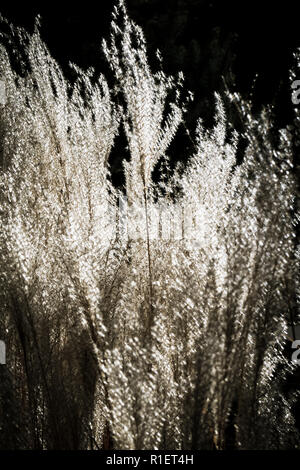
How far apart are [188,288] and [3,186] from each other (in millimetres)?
455

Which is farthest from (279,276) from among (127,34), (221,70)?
(221,70)

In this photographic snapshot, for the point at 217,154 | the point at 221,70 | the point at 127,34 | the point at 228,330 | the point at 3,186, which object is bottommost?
the point at 228,330

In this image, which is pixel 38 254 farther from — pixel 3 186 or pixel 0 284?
pixel 3 186

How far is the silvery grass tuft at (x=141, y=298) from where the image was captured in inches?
21.1

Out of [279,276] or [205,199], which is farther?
[205,199]

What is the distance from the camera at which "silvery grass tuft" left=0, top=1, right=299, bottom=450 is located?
537 millimetres

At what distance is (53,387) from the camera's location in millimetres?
661

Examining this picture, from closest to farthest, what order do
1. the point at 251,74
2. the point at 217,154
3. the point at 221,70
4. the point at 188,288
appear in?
the point at 188,288, the point at 217,154, the point at 251,74, the point at 221,70

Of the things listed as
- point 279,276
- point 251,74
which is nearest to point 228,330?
point 279,276

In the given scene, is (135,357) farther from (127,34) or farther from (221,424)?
(127,34)

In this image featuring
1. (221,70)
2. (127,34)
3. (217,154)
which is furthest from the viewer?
(221,70)

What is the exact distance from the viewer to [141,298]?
Answer: 86 centimetres

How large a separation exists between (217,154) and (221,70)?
121 inches

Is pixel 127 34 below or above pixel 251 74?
below
